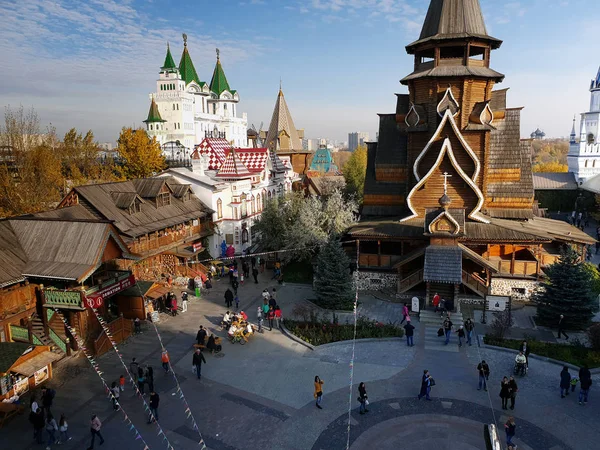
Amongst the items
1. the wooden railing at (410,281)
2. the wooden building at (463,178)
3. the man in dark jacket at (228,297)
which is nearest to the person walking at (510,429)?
the wooden building at (463,178)

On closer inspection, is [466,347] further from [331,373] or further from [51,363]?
[51,363]

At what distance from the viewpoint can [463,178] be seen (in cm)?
2472

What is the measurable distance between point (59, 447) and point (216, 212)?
827 inches

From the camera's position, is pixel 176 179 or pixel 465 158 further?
pixel 176 179

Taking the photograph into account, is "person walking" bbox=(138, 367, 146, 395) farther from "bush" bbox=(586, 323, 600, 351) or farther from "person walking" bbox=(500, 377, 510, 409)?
"bush" bbox=(586, 323, 600, 351)

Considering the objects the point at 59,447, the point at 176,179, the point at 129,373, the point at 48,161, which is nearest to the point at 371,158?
the point at 176,179

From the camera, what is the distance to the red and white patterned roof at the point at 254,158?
37.6 meters

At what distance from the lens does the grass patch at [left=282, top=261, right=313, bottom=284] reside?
28209mm

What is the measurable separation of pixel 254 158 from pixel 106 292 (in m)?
22.1

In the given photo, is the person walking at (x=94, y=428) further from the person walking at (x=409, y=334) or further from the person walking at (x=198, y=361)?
the person walking at (x=409, y=334)

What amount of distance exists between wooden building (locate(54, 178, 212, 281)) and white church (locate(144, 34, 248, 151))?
3559cm

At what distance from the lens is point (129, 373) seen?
54.1 ft

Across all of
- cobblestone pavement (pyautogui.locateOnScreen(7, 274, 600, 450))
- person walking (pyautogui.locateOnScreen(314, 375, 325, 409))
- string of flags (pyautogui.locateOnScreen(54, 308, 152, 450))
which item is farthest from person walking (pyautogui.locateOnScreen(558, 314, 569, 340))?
string of flags (pyautogui.locateOnScreen(54, 308, 152, 450))

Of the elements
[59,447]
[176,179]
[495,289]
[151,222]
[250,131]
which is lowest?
[59,447]
